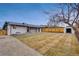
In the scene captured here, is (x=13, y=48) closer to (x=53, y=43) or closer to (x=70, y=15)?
(x=53, y=43)

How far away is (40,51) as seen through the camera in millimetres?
1793

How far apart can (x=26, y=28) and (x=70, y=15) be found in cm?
50

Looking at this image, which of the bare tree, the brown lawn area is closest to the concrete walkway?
the brown lawn area

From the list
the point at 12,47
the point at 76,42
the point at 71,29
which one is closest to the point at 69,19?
the point at 71,29

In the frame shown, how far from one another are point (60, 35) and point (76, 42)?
19 centimetres

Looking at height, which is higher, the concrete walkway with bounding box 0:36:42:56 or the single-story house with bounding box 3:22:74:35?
the single-story house with bounding box 3:22:74:35

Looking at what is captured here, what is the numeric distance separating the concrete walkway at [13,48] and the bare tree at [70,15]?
1.53 feet

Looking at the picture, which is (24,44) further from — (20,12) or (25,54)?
(20,12)

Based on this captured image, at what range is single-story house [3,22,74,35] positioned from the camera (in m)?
1.83

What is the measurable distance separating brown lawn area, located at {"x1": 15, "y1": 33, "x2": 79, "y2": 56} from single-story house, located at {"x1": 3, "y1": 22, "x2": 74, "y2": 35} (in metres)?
0.05

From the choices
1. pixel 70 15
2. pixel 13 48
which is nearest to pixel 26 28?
pixel 13 48

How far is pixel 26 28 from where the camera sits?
1859 millimetres

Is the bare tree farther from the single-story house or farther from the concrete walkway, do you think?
the concrete walkway

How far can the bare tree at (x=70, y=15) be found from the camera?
182cm
